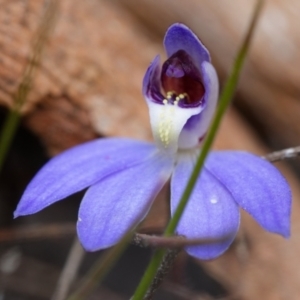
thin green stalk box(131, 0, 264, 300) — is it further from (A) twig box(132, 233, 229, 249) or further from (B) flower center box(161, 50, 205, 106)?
(B) flower center box(161, 50, 205, 106)

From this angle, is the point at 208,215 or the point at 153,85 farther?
the point at 153,85

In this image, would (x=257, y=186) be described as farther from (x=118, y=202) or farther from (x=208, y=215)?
(x=118, y=202)

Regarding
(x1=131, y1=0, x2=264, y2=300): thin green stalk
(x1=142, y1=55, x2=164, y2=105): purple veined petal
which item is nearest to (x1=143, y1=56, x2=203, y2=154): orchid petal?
(x1=142, y1=55, x2=164, y2=105): purple veined petal

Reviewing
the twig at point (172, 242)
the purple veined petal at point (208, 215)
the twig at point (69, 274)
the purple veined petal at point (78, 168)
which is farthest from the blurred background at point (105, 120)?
the twig at point (172, 242)

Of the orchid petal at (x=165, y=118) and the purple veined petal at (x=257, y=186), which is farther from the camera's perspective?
the orchid petal at (x=165, y=118)

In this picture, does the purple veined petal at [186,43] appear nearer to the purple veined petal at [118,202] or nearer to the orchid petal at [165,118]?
the orchid petal at [165,118]

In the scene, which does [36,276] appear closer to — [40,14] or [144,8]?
[40,14]

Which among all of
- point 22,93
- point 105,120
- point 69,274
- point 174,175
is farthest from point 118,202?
point 105,120
